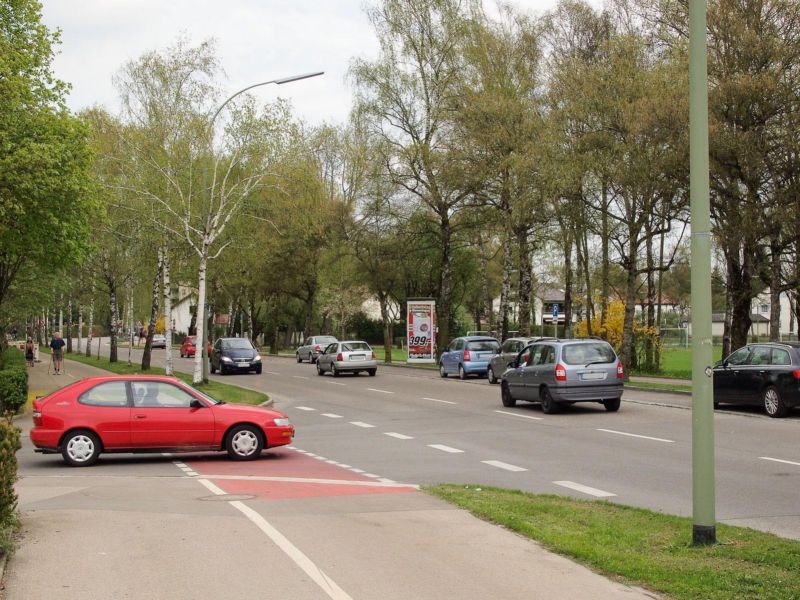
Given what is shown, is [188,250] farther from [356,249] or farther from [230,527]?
[230,527]

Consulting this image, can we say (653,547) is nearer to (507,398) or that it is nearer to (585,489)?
(585,489)

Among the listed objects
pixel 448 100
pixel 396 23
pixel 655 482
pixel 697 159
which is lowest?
pixel 655 482

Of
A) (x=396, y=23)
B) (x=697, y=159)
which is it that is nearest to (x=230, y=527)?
(x=697, y=159)

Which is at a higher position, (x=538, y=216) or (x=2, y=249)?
(x=538, y=216)

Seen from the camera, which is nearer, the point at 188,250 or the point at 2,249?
the point at 2,249

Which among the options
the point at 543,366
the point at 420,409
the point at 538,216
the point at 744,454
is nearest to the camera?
the point at 744,454

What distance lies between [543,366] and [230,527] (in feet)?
47.1

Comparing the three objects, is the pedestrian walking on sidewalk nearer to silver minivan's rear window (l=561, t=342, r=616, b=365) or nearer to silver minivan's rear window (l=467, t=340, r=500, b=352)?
silver minivan's rear window (l=467, t=340, r=500, b=352)

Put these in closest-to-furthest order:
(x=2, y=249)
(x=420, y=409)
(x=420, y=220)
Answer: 1. (x=420, y=409)
2. (x=2, y=249)
3. (x=420, y=220)

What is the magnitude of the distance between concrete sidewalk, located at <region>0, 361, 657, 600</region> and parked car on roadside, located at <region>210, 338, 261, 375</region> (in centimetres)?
3248

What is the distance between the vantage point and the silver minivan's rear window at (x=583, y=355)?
21.3 m

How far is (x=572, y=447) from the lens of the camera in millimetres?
15680

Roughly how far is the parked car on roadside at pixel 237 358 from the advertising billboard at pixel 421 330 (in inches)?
375

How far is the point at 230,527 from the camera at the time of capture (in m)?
8.56
